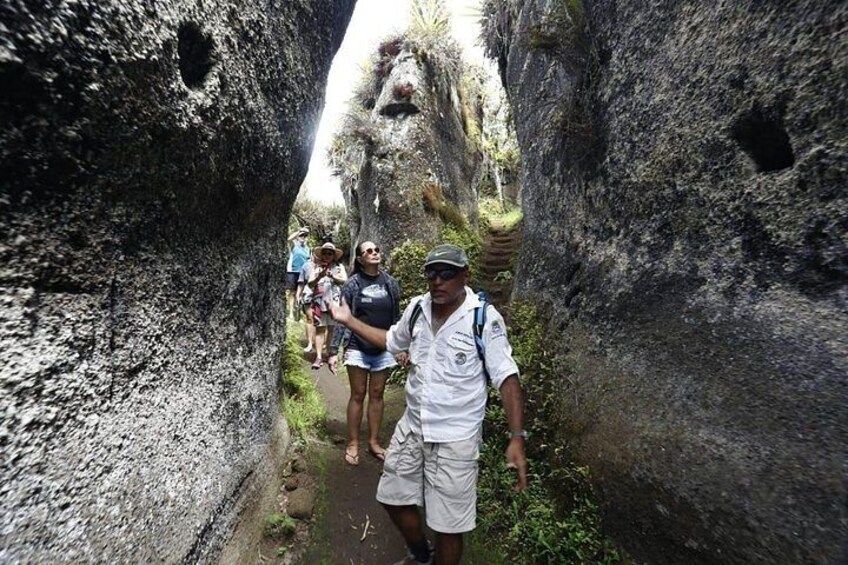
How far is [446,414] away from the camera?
307 centimetres

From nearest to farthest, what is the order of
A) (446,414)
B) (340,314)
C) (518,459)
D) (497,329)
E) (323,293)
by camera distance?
(518,459) → (446,414) → (497,329) → (340,314) → (323,293)

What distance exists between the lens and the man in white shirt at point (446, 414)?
301cm

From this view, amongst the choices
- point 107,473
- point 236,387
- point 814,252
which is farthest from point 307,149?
point 814,252

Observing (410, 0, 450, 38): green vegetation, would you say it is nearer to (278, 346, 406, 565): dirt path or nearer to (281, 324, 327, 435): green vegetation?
(281, 324, 327, 435): green vegetation

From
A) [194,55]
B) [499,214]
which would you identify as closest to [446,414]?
[194,55]

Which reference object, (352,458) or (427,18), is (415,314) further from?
(427,18)

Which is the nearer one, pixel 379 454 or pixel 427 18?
pixel 379 454

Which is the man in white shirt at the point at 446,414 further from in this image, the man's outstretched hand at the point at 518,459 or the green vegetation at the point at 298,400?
the green vegetation at the point at 298,400

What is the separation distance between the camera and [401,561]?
12.0 ft

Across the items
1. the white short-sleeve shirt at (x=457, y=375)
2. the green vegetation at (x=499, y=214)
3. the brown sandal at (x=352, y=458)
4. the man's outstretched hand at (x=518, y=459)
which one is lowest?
the brown sandal at (x=352, y=458)

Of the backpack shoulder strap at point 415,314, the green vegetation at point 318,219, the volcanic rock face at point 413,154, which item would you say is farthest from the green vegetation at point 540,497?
the green vegetation at point 318,219

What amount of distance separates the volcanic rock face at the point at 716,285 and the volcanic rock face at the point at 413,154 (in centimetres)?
627

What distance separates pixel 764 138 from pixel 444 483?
10.7ft

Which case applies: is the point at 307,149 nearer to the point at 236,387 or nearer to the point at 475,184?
the point at 236,387
